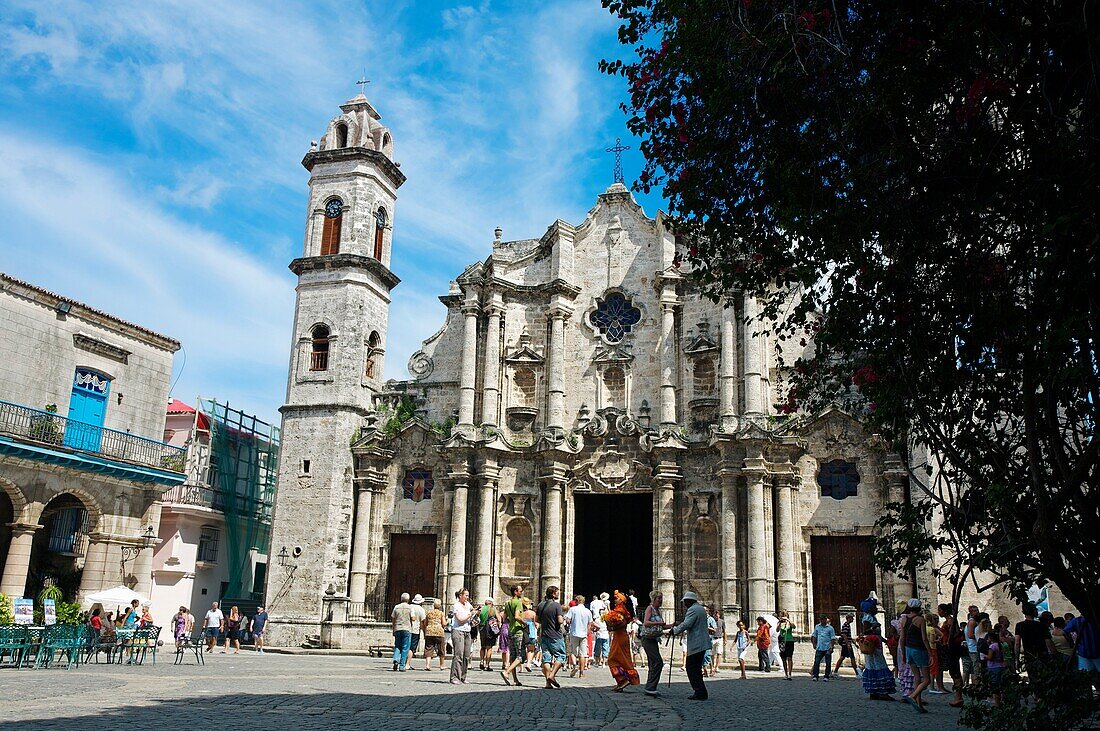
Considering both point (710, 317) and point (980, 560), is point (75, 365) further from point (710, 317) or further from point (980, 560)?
point (980, 560)

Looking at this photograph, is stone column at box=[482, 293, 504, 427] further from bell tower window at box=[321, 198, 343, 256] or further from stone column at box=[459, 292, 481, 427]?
bell tower window at box=[321, 198, 343, 256]

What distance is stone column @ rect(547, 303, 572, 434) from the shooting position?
27734 millimetres

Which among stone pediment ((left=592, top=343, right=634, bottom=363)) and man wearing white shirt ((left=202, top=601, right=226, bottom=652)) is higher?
stone pediment ((left=592, top=343, right=634, bottom=363))

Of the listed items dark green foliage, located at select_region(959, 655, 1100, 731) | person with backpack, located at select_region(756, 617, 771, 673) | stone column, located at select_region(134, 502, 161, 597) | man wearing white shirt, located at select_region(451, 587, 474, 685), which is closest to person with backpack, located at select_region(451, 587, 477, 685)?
man wearing white shirt, located at select_region(451, 587, 474, 685)

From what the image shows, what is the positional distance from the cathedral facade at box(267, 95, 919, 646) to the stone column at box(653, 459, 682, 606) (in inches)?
2.2

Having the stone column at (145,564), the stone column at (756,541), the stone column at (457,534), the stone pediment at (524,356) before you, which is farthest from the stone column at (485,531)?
the stone column at (145,564)

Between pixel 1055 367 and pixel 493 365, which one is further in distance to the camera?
pixel 493 365

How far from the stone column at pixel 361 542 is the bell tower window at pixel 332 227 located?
7288 millimetres

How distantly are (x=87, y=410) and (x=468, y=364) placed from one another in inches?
415

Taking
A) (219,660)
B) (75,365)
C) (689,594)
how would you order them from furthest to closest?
1. (75,365)
2. (219,660)
3. (689,594)

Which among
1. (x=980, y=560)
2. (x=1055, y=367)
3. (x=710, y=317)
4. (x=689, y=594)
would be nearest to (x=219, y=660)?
(x=689, y=594)

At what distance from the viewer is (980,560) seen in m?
8.41

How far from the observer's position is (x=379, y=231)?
30516 millimetres

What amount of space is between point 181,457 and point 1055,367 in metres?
24.6
